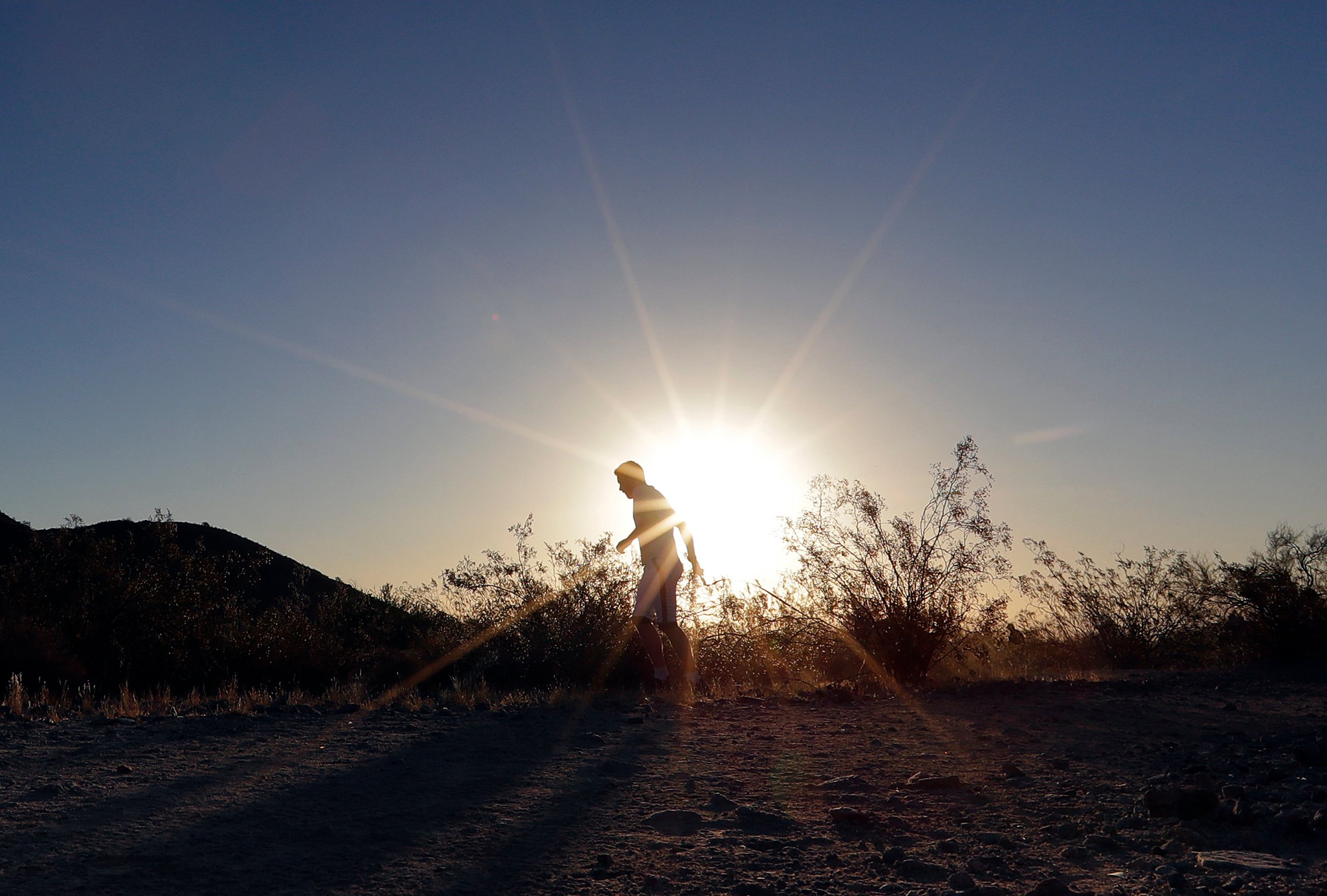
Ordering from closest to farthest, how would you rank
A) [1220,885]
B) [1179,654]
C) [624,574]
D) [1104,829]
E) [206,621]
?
[1220,885]
[1104,829]
[624,574]
[1179,654]
[206,621]

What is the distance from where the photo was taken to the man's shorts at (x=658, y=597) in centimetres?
859

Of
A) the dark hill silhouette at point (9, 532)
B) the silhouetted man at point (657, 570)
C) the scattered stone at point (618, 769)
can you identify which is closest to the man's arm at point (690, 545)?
the silhouetted man at point (657, 570)

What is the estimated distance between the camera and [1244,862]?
127 inches

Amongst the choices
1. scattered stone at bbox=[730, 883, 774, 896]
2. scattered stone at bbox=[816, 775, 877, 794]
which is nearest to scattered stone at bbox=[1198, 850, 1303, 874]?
scattered stone at bbox=[816, 775, 877, 794]

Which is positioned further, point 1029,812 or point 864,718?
point 864,718

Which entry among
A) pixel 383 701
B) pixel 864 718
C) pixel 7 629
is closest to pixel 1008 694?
pixel 864 718

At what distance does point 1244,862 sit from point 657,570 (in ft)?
19.0

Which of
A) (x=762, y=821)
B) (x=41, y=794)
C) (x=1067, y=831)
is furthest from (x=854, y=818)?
(x=41, y=794)

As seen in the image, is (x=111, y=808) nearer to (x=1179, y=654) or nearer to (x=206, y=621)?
(x=1179, y=654)

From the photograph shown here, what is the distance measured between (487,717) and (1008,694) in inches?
156

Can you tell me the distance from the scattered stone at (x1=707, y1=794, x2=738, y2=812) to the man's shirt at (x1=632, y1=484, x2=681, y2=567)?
4.55m

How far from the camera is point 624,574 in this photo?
469 inches

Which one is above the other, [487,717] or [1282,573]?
[1282,573]

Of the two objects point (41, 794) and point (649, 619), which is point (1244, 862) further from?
point (649, 619)
